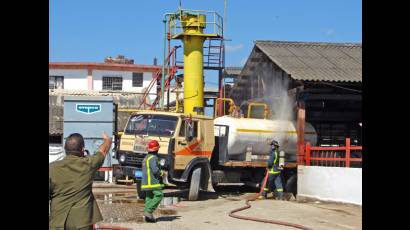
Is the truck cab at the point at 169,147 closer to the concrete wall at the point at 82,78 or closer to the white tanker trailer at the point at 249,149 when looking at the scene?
the white tanker trailer at the point at 249,149

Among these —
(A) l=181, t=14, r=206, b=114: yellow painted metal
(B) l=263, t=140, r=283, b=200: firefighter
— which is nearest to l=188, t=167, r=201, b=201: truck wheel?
(B) l=263, t=140, r=283, b=200: firefighter

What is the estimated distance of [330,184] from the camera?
1567 cm

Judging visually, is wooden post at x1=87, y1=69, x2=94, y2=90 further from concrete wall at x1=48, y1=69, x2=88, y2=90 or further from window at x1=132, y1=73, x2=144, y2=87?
window at x1=132, y1=73, x2=144, y2=87

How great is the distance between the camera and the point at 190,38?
22.6 m

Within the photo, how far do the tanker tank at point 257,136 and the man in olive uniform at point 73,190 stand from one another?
1190cm

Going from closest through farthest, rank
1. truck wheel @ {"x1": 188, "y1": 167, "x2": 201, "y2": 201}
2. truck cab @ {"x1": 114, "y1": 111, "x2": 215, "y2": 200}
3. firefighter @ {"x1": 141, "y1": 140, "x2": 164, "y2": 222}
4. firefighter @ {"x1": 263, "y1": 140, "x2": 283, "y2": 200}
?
firefighter @ {"x1": 141, "y1": 140, "x2": 164, "y2": 222} < truck cab @ {"x1": 114, "y1": 111, "x2": 215, "y2": 200} < truck wheel @ {"x1": 188, "y1": 167, "x2": 201, "y2": 201} < firefighter @ {"x1": 263, "y1": 140, "x2": 283, "y2": 200}

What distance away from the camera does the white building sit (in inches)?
1822

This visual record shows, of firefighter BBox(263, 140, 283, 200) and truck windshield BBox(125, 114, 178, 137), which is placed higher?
truck windshield BBox(125, 114, 178, 137)

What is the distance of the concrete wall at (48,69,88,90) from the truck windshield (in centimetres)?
3189

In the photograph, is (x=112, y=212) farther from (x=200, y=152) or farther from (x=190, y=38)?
(x=190, y=38)
